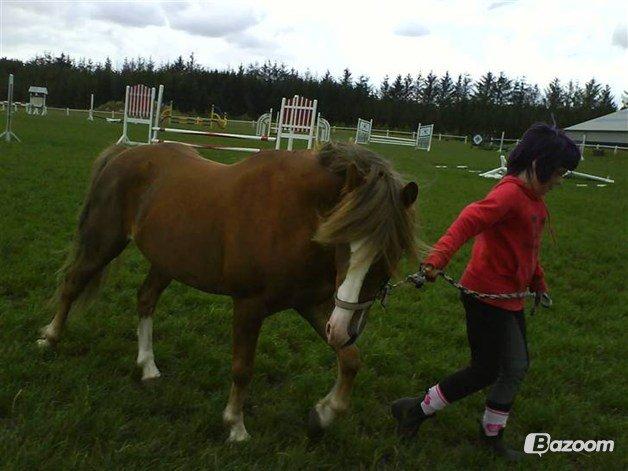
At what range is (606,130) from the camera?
180 feet

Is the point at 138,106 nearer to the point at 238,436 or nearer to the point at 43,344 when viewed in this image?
the point at 43,344

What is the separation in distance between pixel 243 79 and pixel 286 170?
7061 centimetres

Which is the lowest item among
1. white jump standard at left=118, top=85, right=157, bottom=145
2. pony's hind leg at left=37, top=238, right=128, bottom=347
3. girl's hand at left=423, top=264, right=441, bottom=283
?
pony's hind leg at left=37, top=238, right=128, bottom=347

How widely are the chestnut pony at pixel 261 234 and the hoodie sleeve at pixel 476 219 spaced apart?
15 cm

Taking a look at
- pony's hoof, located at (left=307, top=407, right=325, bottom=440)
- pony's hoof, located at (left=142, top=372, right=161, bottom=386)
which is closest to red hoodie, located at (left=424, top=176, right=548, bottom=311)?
pony's hoof, located at (left=307, top=407, right=325, bottom=440)

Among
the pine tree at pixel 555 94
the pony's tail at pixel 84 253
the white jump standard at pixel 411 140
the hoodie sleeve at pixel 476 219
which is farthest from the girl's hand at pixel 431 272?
the pine tree at pixel 555 94

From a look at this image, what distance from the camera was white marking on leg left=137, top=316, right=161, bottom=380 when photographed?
3.49m

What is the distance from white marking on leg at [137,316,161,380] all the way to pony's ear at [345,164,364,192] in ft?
6.15

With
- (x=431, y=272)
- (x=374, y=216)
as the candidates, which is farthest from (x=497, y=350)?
(x=374, y=216)

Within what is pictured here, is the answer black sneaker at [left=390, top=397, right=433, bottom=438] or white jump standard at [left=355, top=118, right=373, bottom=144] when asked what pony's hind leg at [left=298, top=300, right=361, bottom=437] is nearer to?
black sneaker at [left=390, top=397, right=433, bottom=438]

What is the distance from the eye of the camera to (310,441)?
299 centimetres

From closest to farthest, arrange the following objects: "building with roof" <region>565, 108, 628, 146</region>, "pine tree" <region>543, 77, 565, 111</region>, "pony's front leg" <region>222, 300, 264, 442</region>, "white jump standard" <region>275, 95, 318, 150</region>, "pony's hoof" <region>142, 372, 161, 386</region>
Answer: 1. "pony's front leg" <region>222, 300, 264, 442</region>
2. "pony's hoof" <region>142, 372, 161, 386</region>
3. "white jump standard" <region>275, 95, 318, 150</region>
4. "building with roof" <region>565, 108, 628, 146</region>
5. "pine tree" <region>543, 77, 565, 111</region>

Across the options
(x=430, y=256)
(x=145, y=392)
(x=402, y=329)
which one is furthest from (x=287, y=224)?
(x=402, y=329)

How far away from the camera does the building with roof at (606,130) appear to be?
53.9 metres
